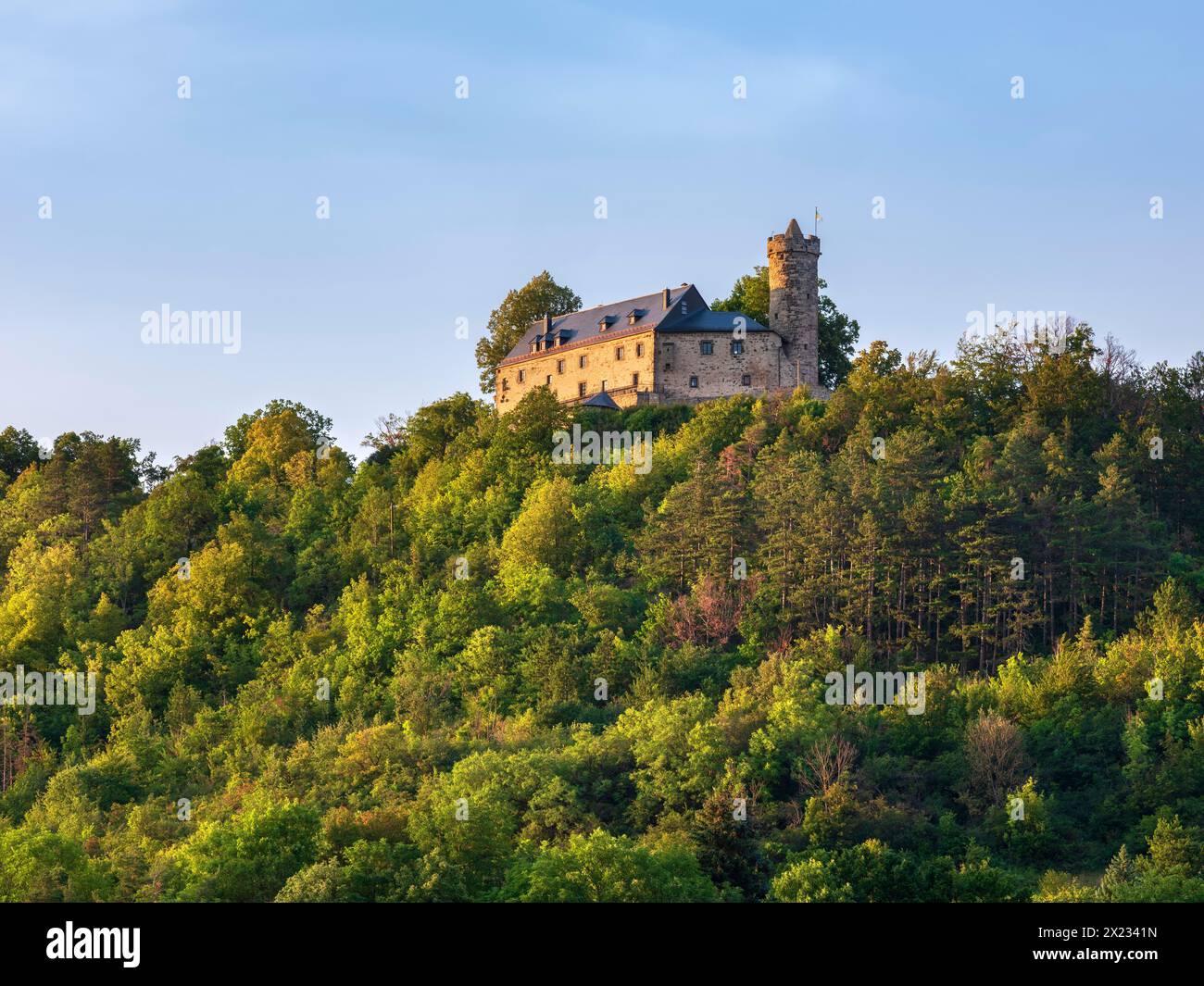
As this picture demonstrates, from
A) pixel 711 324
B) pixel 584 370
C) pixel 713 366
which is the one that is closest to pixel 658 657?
pixel 713 366

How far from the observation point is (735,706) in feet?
198

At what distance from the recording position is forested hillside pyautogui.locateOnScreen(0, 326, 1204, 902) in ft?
169

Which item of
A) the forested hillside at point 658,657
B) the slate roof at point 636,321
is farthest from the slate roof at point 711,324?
the forested hillside at point 658,657

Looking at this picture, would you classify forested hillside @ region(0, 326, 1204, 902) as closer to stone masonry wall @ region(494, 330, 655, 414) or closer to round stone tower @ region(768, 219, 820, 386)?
stone masonry wall @ region(494, 330, 655, 414)

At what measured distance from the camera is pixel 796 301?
90125mm

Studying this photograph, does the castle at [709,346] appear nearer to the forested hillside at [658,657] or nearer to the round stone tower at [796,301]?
the round stone tower at [796,301]

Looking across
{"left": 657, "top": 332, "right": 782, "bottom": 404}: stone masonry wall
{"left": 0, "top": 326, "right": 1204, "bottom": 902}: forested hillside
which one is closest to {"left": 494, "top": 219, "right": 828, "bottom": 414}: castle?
{"left": 657, "top": 332, "right": 782, "bottom": 404}: stone masonry wall

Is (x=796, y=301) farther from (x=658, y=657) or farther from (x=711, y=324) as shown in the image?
(x=658, y=657)

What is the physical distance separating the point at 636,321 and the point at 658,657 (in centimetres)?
2932

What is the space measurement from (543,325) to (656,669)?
3697 centimetres

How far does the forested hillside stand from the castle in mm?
3041
